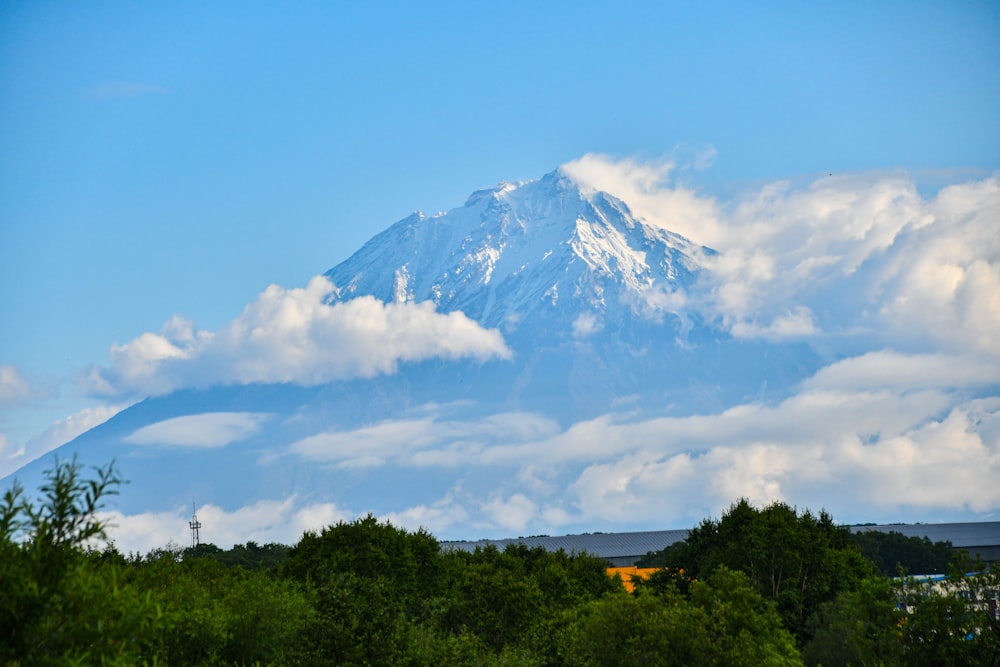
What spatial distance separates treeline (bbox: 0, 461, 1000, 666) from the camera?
27.7 m

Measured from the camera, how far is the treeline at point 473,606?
2770 centimetres

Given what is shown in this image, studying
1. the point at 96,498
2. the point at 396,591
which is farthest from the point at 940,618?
the point at 396,591

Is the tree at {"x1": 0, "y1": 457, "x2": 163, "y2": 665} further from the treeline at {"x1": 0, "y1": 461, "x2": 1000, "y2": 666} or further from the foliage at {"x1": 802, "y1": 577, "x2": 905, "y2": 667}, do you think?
the foliage at {"x1": 802, "y1": 577, "x2": 905, "y2": 667}

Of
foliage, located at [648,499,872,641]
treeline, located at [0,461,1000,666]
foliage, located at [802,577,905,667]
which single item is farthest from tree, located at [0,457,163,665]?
foliage, located at [648,499,872,641]

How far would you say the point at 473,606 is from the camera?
96062mm

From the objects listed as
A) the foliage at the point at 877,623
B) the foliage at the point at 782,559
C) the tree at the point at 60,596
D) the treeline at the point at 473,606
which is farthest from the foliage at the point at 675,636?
the tree at the point at 60,596

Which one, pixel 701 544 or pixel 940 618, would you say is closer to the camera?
pixel 940 618

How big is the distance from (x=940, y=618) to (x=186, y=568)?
71.8 meters

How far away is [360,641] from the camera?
54.8 meters

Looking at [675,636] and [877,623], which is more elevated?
[877,623]

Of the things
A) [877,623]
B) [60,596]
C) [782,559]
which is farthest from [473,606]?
[60,596]

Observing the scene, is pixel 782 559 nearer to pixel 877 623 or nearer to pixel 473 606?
pixel 473 606

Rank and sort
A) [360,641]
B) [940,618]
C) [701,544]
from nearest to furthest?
[940,618] < [360,641] < [701,544]

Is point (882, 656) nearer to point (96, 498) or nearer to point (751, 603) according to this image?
point (751, 603)
